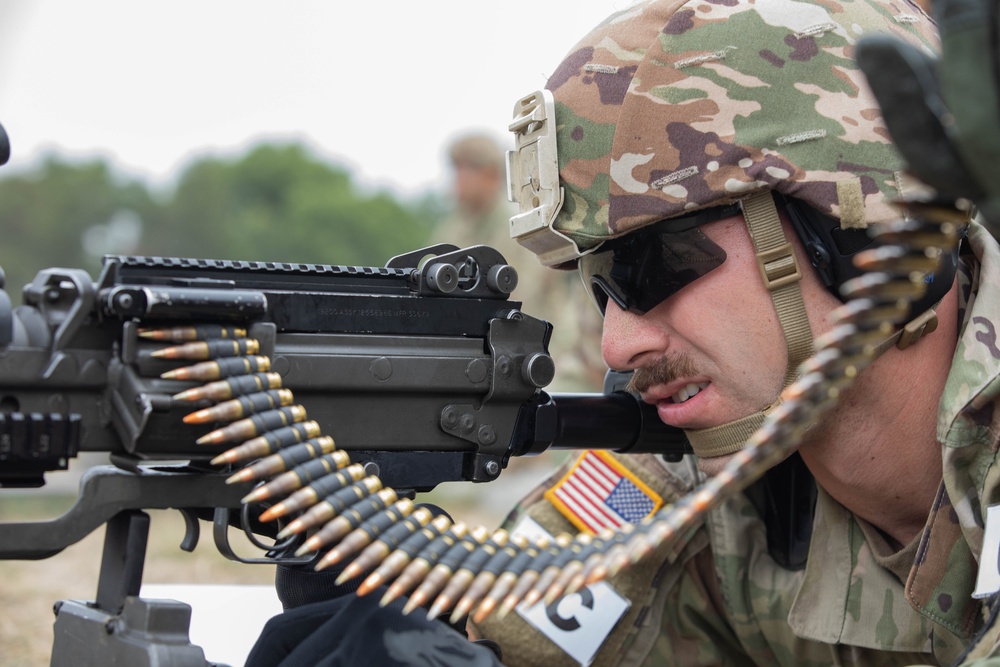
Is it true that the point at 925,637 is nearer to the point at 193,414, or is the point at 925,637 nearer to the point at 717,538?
the point at 717,538

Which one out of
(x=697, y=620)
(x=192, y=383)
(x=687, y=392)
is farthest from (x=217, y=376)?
(x=697, y=620)

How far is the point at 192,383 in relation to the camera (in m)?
2.47

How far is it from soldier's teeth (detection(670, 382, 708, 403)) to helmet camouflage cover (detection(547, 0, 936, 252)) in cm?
48

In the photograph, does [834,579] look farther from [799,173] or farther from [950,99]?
[950,99]

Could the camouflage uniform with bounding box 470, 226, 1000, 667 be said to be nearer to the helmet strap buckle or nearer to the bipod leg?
the helmet strap buckle

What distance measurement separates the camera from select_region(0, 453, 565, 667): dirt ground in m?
4.83

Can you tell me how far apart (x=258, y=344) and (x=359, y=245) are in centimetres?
3169

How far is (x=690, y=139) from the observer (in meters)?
2.96

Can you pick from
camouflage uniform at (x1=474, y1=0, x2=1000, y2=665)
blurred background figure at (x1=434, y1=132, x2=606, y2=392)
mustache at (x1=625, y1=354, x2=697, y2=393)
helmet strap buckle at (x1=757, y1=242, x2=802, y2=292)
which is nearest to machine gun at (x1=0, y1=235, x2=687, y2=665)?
mustache at (x1=625, y1=354, x2=697, y2=393)

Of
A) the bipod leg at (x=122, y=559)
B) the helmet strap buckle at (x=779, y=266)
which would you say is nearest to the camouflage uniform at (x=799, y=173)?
the helmet strap buckle at (x=779, y=266)

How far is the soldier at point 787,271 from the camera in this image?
2.85 m

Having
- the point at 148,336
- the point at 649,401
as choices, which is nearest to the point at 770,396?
the point at 649,401

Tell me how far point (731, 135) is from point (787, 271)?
1.25 feet

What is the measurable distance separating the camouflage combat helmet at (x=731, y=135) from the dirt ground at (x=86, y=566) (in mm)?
1935
